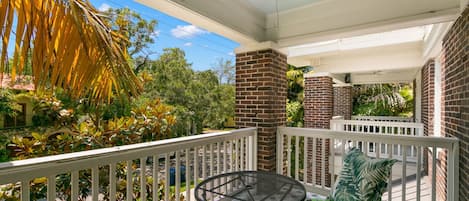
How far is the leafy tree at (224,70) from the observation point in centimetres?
1953

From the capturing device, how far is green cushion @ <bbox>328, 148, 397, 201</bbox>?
188cm

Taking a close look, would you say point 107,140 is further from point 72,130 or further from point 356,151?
point 356,151

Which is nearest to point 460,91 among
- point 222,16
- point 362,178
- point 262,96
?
point 362,178

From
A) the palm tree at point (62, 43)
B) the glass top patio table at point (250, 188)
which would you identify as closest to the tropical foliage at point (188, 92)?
the glass top patio table at point (250, 188)

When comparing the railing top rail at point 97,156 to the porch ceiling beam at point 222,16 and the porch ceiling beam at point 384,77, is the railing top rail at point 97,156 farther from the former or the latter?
the porch ceiling beam at point 384,77

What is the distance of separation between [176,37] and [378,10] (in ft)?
58.2

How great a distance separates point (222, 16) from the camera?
319 centimetres

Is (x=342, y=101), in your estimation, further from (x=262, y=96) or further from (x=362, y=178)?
(x=362, y=178)

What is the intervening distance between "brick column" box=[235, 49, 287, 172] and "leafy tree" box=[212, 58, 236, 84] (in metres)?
14.8

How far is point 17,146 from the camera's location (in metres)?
2.95

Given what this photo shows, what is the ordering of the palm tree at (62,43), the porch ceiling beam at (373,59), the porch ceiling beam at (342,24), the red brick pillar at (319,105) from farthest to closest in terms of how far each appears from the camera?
the red brick pillar at (319,105), the porch ceiling beam at (373,59), the porch ceiling beam at (342,24), the palm tree at (62,43)

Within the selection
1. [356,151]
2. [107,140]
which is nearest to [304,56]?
[356,151]

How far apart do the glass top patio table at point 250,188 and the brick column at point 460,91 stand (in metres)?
1.89

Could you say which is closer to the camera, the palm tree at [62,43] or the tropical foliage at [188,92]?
the palm tree at [62,43]
